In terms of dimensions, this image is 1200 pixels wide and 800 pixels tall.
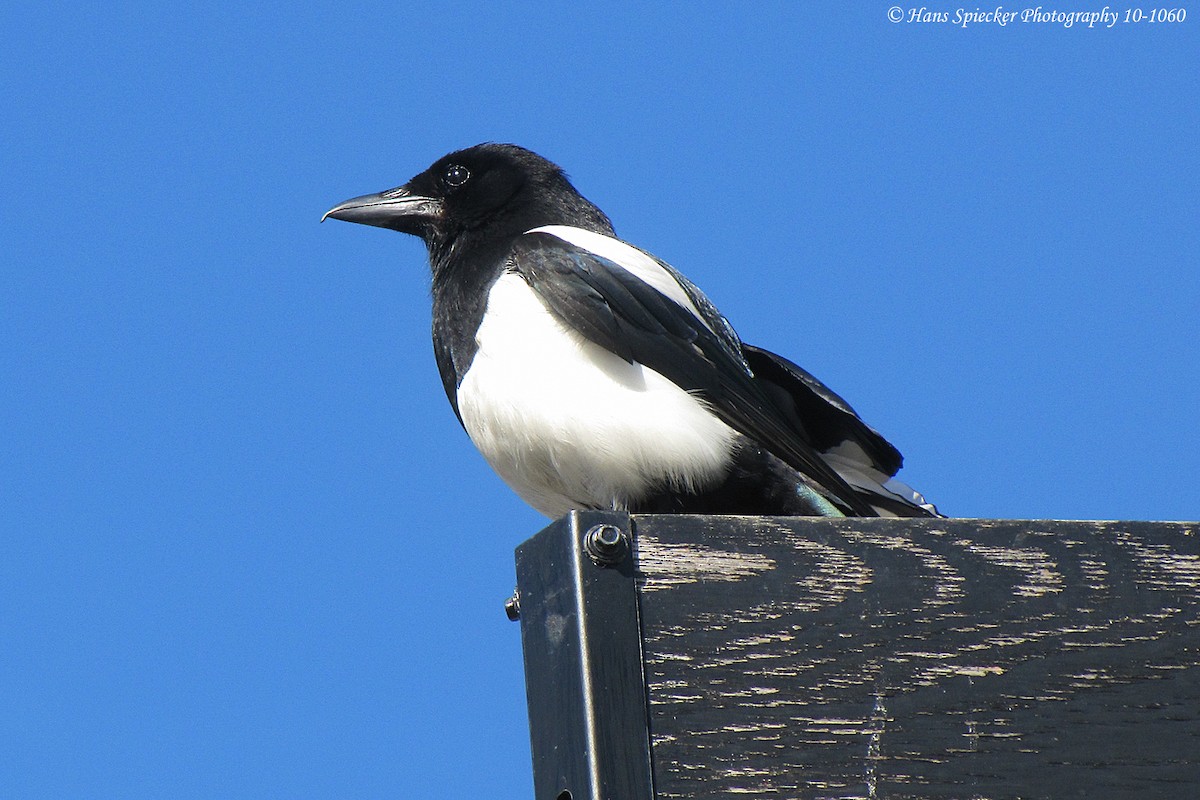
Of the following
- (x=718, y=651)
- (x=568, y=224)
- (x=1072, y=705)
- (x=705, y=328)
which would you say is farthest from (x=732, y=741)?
(x=568, y=224)

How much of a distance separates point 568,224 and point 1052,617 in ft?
8.08

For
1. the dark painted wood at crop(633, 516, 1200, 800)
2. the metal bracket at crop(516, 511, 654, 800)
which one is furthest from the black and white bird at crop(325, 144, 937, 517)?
the metal bracket at crop(516, 511, 654, 800)

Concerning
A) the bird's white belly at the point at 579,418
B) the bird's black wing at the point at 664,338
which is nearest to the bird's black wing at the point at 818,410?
the bird's black wing at the point at 664,338

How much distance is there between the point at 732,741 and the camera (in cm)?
211

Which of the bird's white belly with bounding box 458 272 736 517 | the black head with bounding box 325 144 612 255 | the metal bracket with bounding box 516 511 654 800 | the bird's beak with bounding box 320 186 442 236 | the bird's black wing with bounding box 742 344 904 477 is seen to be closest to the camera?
the metal bracket with bounding box 516 511 654 800

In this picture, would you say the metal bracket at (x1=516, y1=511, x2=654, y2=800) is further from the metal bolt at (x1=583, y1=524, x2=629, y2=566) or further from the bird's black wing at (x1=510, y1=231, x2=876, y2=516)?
the bird's black wing at (x1=510, y1=231, x2=876, y2=516)

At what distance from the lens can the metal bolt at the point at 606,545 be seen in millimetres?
2154

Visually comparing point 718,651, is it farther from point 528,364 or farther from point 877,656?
point 528,364

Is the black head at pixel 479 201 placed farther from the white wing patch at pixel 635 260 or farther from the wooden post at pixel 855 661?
the wooden post at pixel 855 661

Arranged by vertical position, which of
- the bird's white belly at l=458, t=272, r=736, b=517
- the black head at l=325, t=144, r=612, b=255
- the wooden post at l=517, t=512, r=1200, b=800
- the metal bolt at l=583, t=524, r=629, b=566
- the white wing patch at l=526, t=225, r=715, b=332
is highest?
the black head at l=325, t=144, r=612, b=255

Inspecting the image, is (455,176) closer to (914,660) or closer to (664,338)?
(664,338)

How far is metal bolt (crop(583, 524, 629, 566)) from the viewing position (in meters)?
2.15

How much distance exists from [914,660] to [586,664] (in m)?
0.54

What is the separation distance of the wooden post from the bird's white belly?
1284 mm
